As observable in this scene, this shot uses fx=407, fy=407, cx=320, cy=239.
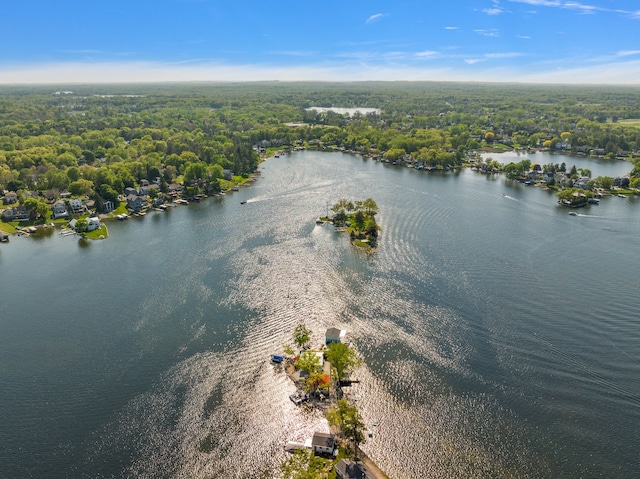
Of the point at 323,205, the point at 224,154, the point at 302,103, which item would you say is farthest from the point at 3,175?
the point at 302,103

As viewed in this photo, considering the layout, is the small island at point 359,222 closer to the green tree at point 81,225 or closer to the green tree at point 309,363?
the green tree at point 309,363

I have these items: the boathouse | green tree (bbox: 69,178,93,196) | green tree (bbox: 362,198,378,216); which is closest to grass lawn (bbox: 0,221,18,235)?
green tree (bbox: 69,178,93,196)

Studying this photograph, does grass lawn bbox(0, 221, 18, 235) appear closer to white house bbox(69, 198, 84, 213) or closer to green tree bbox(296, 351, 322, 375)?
white house bbox(69, 198, 84, 213)

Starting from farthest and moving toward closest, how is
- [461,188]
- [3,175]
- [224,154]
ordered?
[224,154] < [461,188] < [3,175]

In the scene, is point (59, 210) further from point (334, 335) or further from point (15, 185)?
point (334, 335)

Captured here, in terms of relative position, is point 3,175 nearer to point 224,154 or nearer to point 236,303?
point 224,154

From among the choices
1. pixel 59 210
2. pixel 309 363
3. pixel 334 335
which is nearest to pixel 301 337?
pixel 334 335

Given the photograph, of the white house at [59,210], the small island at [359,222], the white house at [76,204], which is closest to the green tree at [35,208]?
the white house at [59,210]
